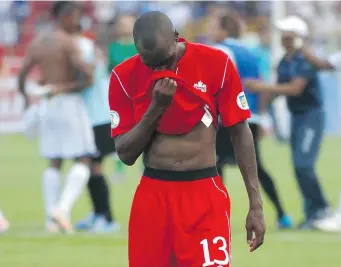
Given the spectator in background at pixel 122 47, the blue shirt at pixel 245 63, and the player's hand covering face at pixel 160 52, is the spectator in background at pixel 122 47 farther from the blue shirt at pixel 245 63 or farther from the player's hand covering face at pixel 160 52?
the player's hand covering face at pixel 160 52

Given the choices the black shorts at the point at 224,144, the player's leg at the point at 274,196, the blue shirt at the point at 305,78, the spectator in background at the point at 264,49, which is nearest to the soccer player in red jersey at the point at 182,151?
the black shorts at the point at 224,144

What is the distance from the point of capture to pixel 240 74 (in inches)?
499

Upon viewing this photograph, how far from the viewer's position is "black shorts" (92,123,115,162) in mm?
13203

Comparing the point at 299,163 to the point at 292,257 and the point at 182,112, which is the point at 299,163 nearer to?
the point at 292,257

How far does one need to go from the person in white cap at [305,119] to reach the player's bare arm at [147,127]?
658 centimetres

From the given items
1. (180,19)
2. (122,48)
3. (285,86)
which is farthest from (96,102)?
(180,19)

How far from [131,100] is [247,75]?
642 centimetres

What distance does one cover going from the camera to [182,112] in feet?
20.2

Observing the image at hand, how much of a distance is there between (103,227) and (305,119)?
2449 mm

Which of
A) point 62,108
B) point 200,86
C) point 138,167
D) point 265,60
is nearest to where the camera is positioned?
point 200,86

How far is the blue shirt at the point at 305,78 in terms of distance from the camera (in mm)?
12703

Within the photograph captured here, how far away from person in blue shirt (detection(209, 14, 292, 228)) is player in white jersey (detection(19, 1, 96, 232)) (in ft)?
4.73

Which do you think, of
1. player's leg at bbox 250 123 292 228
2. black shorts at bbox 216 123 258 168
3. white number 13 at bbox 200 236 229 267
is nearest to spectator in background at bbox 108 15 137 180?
black shorts at bbox 216 123 258 168

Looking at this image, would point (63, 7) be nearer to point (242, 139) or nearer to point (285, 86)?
point (285, 86)
